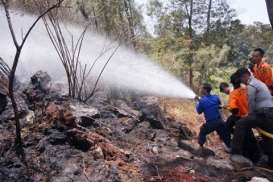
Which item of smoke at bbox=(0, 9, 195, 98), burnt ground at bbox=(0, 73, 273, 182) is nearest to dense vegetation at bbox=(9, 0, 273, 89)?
smoke at bbox=(0, 9, 195, 98)

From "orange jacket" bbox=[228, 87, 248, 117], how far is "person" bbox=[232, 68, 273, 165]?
1.42ft

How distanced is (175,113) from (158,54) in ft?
20.8

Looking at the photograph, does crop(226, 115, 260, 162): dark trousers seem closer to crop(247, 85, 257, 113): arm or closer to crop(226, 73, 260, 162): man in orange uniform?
crop(226, 73, 260, 162): man in orange uniform

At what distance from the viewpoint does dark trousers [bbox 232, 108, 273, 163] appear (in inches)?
260

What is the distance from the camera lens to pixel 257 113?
6621mm

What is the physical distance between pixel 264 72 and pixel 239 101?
751 mm

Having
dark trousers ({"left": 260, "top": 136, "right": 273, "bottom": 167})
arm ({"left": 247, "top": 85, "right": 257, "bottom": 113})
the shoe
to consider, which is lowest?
the shoe


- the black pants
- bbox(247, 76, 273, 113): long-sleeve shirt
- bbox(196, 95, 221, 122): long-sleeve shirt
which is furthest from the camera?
bbox(196, 95, 221, 122): long-sleeve shirt

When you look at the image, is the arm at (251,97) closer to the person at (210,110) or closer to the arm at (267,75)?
the arm at (267,75)

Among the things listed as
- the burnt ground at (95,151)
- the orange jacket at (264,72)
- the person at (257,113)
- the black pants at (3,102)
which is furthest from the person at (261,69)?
the black pants at (3,102)

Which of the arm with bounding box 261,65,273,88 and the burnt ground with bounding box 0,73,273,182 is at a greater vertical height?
the arm with bounding box 261,65,273,88

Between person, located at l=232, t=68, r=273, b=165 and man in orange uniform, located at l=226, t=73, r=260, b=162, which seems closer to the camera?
person, located at l=232, t=68, r=273, b=165

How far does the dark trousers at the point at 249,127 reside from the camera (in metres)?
6.60

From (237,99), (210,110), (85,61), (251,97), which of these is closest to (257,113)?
(251,97)
